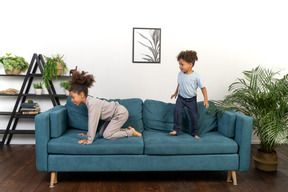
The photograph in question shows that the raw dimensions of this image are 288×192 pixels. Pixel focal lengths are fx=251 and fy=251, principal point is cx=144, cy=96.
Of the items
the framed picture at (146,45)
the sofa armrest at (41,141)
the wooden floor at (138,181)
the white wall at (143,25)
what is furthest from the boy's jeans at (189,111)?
the sofa armrest at (41,141)

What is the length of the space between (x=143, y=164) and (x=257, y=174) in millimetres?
1326

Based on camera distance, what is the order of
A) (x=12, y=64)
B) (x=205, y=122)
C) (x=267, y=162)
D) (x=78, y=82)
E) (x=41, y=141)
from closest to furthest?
(x=41, y=141), (x=78, y=82), (x=267, y=162), (x=205, y=122), (x=12, y=64)

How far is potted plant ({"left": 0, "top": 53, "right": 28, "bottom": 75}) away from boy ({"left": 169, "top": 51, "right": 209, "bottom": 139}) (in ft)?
7.49

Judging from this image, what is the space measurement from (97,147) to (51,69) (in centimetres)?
163

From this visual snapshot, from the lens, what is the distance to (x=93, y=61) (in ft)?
12.5

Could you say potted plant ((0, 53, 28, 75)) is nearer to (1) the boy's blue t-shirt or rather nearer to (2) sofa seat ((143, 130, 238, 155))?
(2) sofa seat ((143, 130, 238, 155))

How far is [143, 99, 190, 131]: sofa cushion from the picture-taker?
3.05 m

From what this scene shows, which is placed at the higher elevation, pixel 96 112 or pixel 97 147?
pixel 96 112

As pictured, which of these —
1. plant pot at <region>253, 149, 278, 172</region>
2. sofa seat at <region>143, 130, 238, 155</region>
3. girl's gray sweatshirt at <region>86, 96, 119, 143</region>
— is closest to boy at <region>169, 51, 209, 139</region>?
sofa seat at <region>143, 130, 238, 155</region>

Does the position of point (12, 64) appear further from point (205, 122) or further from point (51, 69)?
point (205, 122)

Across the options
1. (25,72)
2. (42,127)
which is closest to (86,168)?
(42,127)

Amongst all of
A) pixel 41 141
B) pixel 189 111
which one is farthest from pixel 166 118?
pixel 41 141

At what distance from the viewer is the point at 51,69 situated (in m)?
3.53

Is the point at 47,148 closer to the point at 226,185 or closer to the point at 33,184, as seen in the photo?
the point at 33,184
